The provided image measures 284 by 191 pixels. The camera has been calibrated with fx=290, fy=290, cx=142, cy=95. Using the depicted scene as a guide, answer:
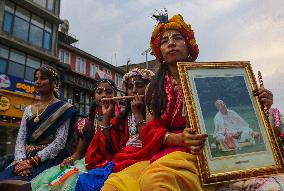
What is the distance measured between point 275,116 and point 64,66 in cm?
2858

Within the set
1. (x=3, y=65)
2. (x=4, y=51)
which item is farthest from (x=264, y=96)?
(x=4, y=51)

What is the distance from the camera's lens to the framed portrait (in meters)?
1.92

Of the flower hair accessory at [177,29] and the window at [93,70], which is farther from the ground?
the window at [93,70]

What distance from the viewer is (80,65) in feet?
114

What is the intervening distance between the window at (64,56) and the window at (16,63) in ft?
22.2

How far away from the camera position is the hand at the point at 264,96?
2.16 meters

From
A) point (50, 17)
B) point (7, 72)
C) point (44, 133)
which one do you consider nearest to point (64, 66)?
point (50, 17)

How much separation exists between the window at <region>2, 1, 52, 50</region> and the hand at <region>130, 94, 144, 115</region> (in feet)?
73.7

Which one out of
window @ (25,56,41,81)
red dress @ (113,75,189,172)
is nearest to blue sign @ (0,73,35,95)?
window @ (25,56,41,81)

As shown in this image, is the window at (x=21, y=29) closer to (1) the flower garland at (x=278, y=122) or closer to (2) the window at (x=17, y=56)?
(2) the window at (x=17, y=56)

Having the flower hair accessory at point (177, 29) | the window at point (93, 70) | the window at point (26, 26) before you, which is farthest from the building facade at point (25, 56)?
the flower hair accessory at point (177, 29)

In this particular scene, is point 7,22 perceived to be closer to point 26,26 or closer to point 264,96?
point 26,26

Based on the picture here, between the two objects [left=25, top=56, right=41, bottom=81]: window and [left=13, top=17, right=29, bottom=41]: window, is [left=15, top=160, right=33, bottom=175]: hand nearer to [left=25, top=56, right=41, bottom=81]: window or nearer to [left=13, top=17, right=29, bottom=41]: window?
[left=25, top=56, right=41, bottom=81]: window

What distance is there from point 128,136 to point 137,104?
0.52 metres
